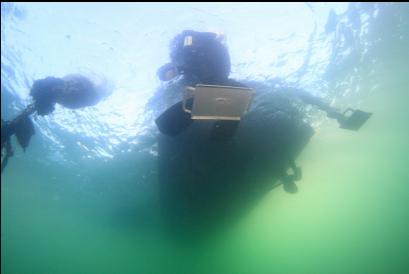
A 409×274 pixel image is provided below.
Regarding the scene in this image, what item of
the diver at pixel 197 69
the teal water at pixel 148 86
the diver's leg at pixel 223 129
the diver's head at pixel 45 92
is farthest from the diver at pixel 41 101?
the diver's leg at pixel 223 129

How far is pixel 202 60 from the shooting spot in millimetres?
6953

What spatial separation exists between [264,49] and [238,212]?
36.7 feet

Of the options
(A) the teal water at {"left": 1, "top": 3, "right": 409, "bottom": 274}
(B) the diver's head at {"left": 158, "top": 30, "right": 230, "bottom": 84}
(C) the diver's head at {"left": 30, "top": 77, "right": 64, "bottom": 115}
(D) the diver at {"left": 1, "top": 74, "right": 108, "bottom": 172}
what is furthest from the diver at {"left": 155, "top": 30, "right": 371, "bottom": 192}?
(C) the diver's head at {"left": 30, "top": 77, "right": 64, "bottom": 115}

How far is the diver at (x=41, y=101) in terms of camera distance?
21.5ft

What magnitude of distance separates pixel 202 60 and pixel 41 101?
5014mm

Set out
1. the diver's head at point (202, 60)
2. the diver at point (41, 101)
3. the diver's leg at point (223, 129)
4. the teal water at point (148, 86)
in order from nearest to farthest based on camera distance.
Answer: the diver's leg at point (223, 129), the diver at point (41, 101), the diver's head at point (202, 60), the teal water at point (148, 86)

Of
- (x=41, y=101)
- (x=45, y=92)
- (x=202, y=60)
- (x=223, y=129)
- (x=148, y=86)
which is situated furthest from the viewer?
(x=148, y=86)

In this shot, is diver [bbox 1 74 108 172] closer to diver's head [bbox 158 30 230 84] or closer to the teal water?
the teal water

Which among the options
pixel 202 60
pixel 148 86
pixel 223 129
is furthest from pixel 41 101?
pixel 223 129

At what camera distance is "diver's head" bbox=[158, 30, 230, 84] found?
6902mm

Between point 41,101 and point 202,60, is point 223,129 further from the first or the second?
point 41,101

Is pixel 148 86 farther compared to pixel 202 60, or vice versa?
pixel 148 86

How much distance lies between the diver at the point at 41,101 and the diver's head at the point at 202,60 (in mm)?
2976

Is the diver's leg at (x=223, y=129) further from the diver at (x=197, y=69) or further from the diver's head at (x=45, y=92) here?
the diver's head at (x=45, y=92)
